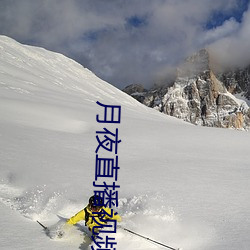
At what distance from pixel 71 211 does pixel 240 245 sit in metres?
3.61

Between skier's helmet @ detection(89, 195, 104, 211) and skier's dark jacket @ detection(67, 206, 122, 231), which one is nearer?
skier's helmet @ detection(89, 195, 104, 211)

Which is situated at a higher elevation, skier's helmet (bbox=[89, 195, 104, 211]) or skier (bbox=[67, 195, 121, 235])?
skier's helmet (bbox=[89, 195, 104, 211])

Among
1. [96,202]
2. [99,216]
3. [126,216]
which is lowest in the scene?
[126,216]

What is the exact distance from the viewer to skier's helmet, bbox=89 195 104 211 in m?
5.17

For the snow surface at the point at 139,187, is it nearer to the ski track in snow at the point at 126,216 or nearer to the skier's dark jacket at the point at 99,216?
the ski track in snow at the point at 126,216

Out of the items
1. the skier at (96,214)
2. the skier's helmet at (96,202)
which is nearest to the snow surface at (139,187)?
the skier at (96,214)

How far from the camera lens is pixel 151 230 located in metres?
5.61

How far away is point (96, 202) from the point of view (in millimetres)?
5188

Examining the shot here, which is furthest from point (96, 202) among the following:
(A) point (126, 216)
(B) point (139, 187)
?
(B) point (139, 187)

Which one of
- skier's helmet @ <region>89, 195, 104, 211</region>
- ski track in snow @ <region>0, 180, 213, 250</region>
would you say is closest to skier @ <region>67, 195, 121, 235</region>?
skier's helmet @ <region>89, 195, 104, 211</region>

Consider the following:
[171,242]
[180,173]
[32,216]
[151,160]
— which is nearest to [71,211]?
[32,216]

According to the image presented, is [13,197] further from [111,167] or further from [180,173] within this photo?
[180,173]

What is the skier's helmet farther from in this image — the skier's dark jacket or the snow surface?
the snow surface

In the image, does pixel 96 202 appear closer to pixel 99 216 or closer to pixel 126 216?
pixel 99 216
